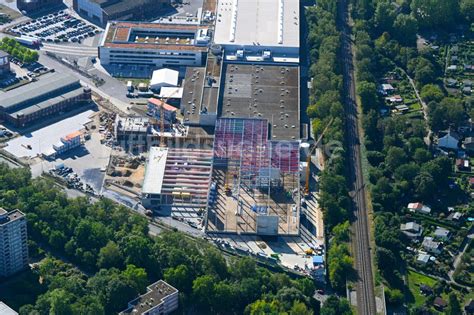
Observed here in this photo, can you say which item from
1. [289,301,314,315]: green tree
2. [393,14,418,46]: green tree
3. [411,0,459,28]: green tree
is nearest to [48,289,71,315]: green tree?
[289,301,314,315]: green tree

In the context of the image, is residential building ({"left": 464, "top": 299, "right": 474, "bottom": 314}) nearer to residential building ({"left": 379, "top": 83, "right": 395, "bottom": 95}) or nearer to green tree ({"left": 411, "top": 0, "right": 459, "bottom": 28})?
residential building ({"left": 379, "top": 83, "right": 395, "bottom": 95})

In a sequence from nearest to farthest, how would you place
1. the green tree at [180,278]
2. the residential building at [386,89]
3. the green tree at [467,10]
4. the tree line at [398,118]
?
the green tree at [180,278], the tree line at [398,118], the residential building at [386,89], the green tree at [467,10]

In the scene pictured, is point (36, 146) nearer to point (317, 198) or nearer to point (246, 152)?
point (246, 152)

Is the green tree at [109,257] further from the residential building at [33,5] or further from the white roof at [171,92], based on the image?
the residential building at [33,5]

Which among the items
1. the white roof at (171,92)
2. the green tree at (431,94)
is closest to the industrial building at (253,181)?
the white roof at (171,92)

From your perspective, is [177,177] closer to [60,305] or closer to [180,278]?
[180,278]

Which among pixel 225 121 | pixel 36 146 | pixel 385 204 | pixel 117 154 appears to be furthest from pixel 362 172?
pixel 36 146
